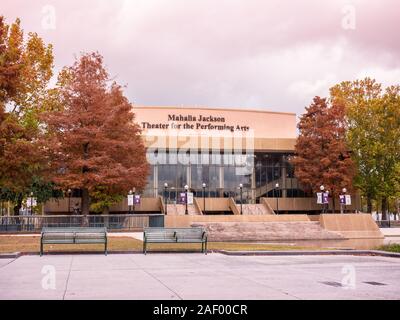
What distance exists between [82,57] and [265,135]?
32240mm

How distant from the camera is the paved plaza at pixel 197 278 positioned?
938 centimetres

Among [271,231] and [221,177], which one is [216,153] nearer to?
[221,177]

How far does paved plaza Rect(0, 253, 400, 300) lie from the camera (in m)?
9.38

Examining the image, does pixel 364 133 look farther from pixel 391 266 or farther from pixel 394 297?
pixel 394 297

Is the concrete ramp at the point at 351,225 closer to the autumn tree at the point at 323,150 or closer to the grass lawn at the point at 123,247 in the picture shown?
the autumn tree at the point at 323,150

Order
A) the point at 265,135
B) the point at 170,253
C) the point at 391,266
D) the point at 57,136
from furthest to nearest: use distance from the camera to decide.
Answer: the point at 265,135, the point at 57,136, the point at 170,253, the point at 391,266

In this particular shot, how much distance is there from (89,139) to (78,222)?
6.36 m

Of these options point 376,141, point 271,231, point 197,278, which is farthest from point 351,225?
point 197,278

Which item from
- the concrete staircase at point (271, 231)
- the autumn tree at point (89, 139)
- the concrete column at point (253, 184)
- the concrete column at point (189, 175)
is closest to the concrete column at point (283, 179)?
the concrete column at point (253, 184)

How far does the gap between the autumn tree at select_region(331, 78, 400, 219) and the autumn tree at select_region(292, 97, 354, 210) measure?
6.15 ft

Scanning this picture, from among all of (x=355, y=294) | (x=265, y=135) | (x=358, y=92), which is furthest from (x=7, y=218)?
(x=358, y=92)

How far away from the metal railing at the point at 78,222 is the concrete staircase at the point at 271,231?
427 cm

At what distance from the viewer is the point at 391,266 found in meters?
14.8

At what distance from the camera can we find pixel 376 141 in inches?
2361
